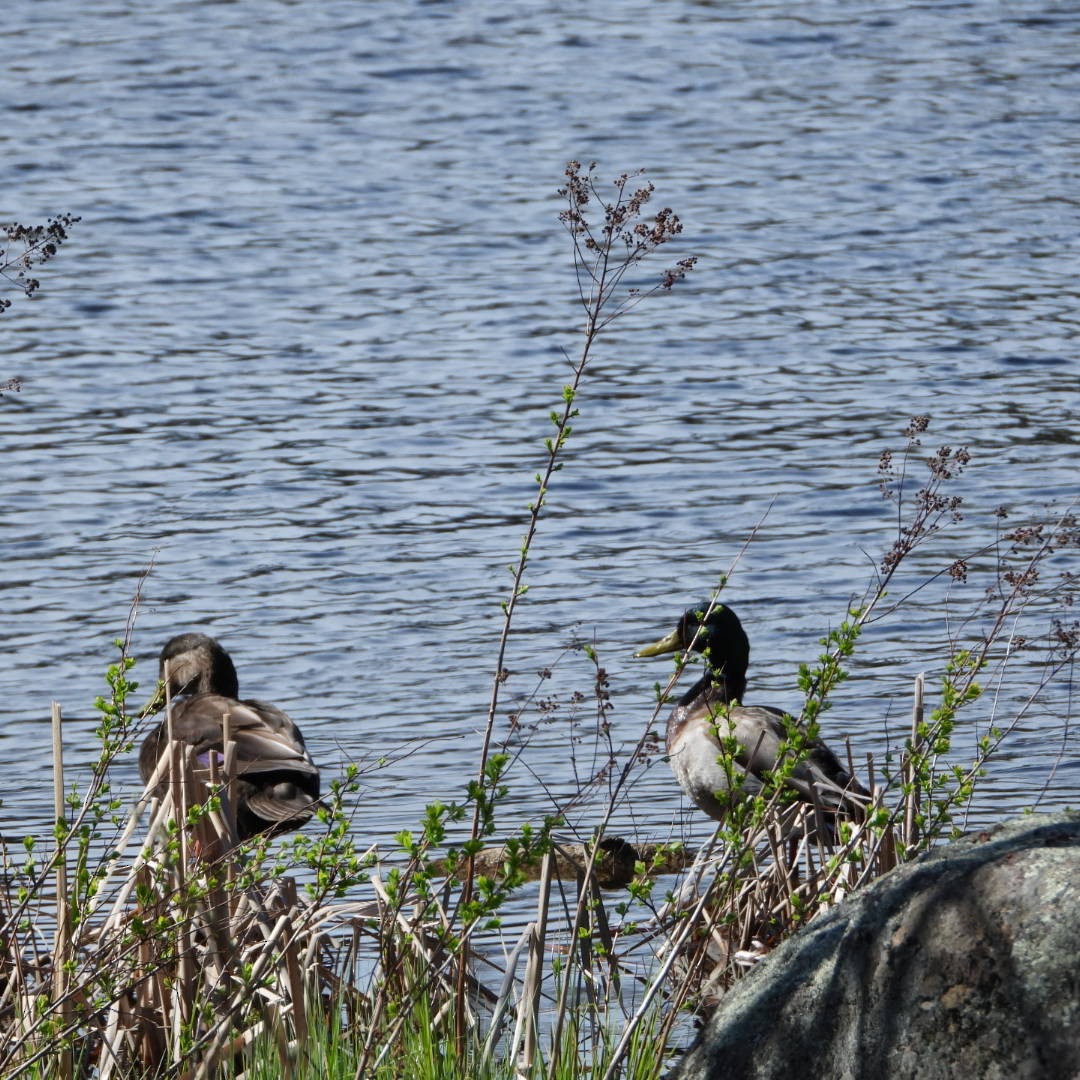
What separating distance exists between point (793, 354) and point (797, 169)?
5522mm

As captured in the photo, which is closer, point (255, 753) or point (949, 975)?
point (949, 975)

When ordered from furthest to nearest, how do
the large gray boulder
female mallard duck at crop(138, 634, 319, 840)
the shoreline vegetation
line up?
female mallard duck at crop(138, 634, 319, 840) → the shoreline vegetation → the large gray boulder

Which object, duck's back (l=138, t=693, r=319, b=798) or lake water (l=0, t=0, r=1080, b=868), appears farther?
lake water (l=0, t=0, r=1080, b=868)

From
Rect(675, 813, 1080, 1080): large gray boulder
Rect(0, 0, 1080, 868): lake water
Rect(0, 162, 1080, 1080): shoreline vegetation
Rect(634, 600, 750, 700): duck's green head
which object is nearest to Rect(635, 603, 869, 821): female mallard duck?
Rect(634, 600, 750, 700): duck's green head

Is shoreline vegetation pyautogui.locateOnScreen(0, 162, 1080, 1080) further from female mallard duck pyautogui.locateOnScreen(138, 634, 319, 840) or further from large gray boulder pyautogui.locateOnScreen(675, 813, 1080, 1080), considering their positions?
female mallard duck pyautogui.locateOnScreen(138, 634, 319, 840)

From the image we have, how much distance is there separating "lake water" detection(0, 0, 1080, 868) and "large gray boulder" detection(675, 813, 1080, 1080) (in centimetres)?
249

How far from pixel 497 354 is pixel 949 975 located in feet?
39.8

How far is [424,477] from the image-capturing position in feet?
41.2

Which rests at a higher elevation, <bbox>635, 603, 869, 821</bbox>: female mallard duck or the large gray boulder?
the large gray boulder

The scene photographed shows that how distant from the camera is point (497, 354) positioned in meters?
14.9

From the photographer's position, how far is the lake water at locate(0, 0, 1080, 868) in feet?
31.9

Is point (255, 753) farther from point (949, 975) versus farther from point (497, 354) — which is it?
point (497, 354)

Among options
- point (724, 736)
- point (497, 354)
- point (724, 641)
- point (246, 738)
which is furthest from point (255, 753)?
point (497, 354)

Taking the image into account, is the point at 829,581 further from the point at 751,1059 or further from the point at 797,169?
the point at 797,169
